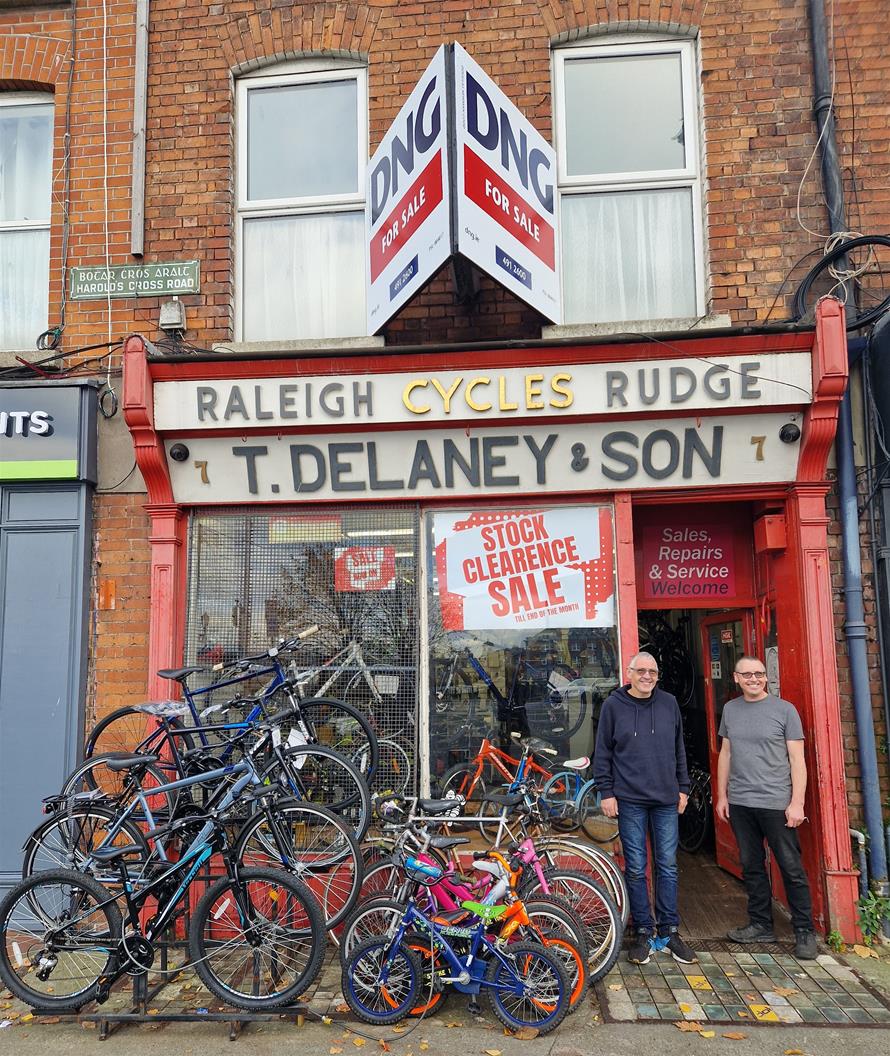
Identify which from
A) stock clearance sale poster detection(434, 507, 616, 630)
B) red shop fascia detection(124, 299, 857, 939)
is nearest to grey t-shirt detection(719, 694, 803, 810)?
red shop fascia detection(124, 299, 857, 939)

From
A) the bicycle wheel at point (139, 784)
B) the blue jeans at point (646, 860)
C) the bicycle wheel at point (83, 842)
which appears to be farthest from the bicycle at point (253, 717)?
the blue jeans at point (646, 860)

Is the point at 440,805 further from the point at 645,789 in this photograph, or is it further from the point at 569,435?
the point at 569,435

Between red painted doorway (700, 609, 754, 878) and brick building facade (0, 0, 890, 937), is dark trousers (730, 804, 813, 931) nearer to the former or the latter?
brick building facade (0, 0, 890, 937)

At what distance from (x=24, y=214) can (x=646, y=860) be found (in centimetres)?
725

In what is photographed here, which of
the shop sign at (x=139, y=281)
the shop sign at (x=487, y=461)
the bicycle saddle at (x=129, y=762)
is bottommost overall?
the bicycle saddle at (x=129, y=762)

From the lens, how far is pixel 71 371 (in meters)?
6.84

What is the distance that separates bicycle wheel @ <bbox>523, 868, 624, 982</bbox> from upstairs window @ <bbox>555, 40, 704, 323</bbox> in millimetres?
4188

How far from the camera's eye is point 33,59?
7203 mm

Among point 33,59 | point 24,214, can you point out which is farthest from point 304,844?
point 33,59

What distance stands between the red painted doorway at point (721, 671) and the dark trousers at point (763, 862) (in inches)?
54.3

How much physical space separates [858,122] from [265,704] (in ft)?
20.7

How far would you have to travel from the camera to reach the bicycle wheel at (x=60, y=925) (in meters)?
4.79

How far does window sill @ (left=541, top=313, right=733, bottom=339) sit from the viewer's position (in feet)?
20.7

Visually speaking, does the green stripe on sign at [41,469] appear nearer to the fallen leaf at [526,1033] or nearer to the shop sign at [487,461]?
the shop sign at [487,461]
